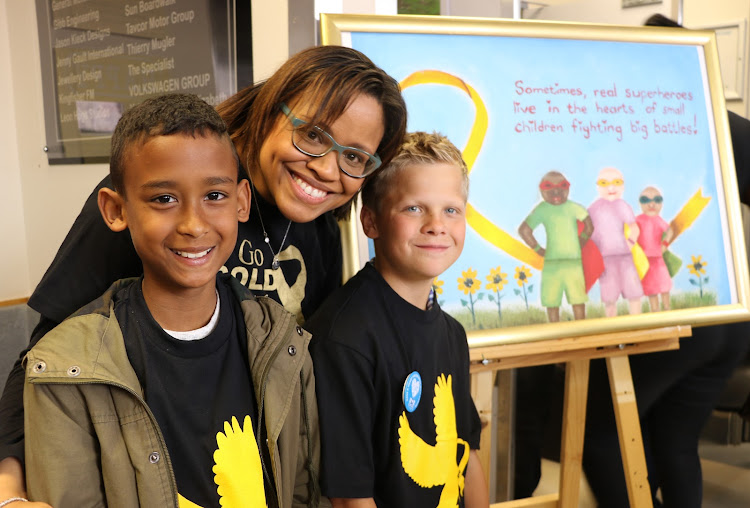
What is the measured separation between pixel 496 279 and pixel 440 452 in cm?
50

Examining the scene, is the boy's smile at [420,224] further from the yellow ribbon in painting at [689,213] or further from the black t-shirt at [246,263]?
the yellow ribbon in painting at [689,213]

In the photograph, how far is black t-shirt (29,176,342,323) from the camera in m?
1.04

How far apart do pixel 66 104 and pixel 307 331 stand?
73.8 inches

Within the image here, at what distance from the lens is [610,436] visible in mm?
2156

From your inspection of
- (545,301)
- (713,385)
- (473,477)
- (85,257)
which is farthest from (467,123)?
(713,385)

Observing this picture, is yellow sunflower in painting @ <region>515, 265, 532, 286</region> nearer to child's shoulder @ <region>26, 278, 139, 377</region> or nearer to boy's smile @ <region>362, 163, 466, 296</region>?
boy's smile @ <region>362, 163, 466, 296</region>

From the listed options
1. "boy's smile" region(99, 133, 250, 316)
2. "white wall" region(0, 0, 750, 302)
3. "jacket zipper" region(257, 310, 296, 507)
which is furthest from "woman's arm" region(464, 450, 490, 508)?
"white wall" region(0, 0, 750, 302)

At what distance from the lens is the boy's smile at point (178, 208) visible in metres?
0.91

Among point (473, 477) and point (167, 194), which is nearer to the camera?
point (167, 194)

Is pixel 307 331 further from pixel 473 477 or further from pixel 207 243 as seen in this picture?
pixel 473 477

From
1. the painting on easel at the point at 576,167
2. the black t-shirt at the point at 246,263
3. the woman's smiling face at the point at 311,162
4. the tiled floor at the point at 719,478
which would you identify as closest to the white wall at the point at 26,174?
the painting on easel at the point at 576,167

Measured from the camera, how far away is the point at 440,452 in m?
1.19

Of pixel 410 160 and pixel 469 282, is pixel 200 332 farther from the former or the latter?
pixel 469 282

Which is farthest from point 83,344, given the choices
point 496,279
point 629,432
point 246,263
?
point 629,432
